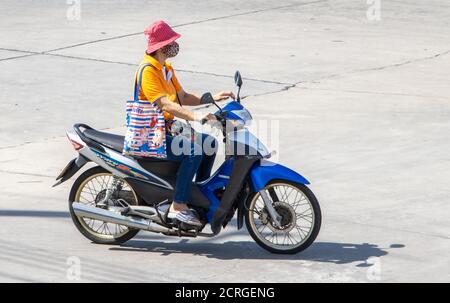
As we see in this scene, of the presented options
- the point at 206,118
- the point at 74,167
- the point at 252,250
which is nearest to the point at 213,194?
the point at 252,250

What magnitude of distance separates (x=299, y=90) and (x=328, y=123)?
1.71 meters

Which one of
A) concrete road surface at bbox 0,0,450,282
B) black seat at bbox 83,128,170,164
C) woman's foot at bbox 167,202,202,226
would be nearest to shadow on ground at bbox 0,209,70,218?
concrete road surface at bbox 0,0,450,282

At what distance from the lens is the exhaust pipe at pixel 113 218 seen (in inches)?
341

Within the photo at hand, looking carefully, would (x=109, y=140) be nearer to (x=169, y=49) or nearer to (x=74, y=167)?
(x=74, y=167)

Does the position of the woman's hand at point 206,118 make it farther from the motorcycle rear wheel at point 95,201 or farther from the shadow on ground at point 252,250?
the shadow on ground at point 252,250

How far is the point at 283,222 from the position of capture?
28.1 ft

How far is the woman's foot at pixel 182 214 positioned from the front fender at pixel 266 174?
515mm

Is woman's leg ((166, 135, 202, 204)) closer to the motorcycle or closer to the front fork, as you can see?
the motorcycle

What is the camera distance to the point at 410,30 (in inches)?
733

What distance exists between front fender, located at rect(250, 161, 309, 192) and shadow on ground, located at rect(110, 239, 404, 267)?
1.81ft

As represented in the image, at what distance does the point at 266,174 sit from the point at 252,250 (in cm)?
68

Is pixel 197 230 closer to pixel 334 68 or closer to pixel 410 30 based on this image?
pixel 334 68
